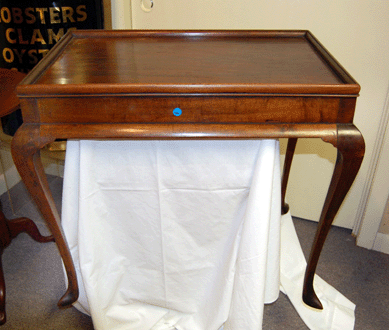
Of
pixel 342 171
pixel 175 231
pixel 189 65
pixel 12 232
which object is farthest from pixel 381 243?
pixel 12 232

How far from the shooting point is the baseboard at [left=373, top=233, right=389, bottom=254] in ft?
5.48

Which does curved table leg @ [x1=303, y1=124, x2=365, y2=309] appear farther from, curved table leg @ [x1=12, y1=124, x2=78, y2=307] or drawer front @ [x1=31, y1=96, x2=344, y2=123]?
curved table leg @ [x1=12, y1=124, x2=78, y2=307]

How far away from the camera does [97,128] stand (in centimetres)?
90

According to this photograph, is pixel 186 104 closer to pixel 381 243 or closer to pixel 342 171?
pixel 342 171

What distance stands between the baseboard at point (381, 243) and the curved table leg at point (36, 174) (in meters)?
1.26

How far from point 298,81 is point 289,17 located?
71cm

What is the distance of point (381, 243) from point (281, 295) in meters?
0.54

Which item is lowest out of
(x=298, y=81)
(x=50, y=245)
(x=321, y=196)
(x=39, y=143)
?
(x=50, y=245)

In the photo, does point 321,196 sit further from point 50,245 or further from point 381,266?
point 50,245

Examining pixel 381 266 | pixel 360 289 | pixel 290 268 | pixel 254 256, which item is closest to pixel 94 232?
pixel 254 256

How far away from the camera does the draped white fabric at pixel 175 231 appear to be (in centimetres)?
106

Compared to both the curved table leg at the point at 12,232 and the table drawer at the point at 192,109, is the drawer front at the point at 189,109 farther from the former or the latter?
the curved table leg at the point at 12,232

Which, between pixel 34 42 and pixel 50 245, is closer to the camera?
pixel 34 42

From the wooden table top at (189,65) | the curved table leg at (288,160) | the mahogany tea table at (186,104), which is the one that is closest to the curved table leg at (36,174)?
the mahogany tea table at (186,104)
